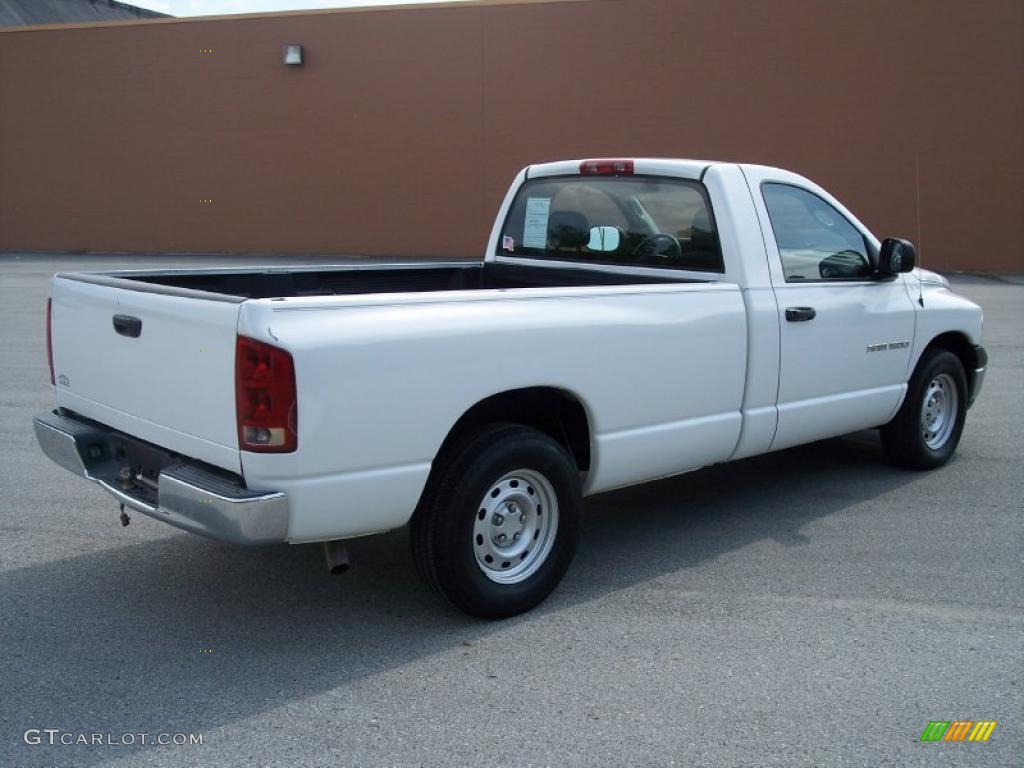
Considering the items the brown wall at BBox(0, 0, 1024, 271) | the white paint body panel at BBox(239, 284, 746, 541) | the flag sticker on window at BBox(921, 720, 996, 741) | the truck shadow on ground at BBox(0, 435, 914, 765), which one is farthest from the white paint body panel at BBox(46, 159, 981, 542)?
the brown wall at BBox(0, 0, 1024, 271)

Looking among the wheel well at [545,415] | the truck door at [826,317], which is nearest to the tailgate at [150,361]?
the wheel well at [545,415]

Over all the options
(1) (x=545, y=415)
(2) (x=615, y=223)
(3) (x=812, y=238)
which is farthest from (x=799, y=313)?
(1) (x=545, y=415)

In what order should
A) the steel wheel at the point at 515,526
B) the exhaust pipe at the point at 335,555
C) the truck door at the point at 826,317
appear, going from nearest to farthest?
the exhaust pipe at the point at 335,555 → the steel wheel at the point at 515,526 → the truck door at the point at 826,317

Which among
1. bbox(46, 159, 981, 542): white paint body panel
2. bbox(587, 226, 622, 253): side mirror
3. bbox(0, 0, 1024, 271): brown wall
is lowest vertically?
bbox(46, 159, 981, 542): white paint body panel

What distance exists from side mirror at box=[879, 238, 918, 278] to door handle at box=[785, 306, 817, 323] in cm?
77

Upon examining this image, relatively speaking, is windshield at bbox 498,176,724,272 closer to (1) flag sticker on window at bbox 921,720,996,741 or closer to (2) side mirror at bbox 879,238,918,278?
(2) side mirror at bbox 879,238,918,278

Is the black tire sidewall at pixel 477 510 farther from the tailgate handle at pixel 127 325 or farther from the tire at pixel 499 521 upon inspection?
the tailgate handle at pixel 127 325

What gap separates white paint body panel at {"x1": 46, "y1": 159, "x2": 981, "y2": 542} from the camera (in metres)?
3.75

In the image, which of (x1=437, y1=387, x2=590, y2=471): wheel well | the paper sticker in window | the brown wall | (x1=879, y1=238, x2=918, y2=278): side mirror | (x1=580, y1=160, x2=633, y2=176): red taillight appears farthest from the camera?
the brown wall

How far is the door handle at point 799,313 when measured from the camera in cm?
Result: 538

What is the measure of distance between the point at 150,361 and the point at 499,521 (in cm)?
152

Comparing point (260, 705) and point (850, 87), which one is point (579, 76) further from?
point (260, 705)

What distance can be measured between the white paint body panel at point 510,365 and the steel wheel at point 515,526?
1.05 ft

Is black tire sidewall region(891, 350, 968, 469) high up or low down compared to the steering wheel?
down
